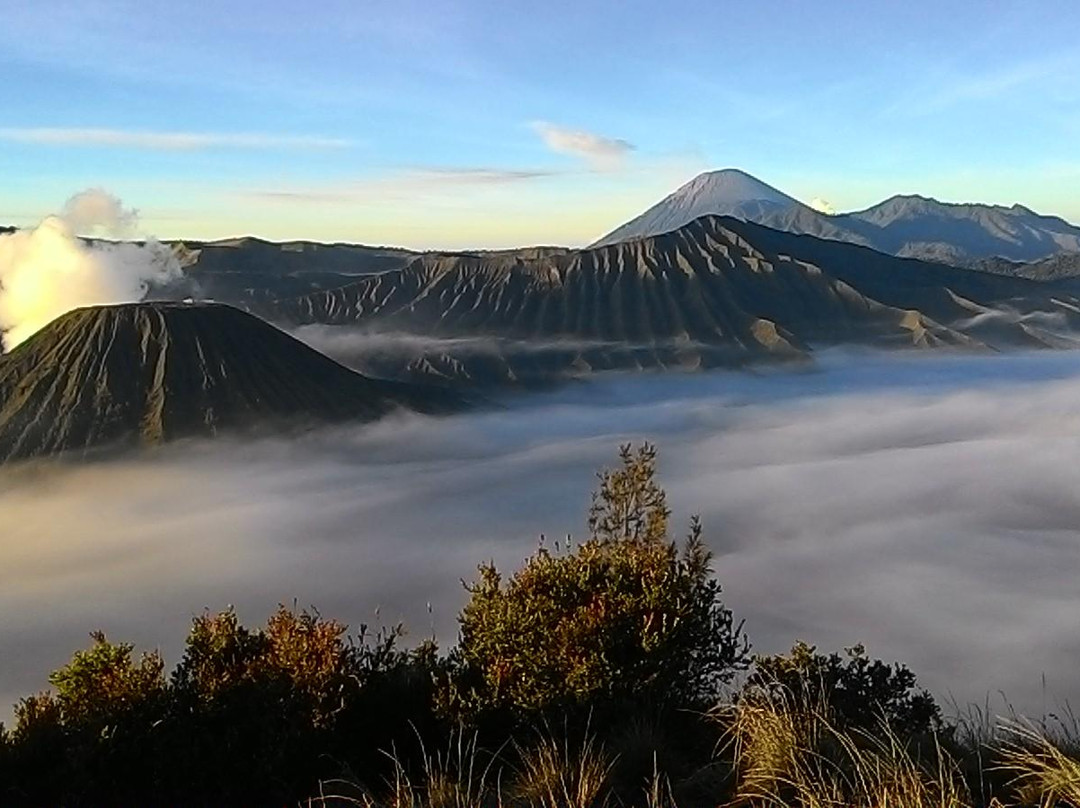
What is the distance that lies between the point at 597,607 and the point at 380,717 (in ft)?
6.23

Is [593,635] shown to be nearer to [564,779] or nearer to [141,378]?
[564,779]

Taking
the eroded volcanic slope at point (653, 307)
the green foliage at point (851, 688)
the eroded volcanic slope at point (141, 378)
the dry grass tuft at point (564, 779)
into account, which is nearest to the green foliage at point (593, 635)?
the green foliage at point (851, 688)

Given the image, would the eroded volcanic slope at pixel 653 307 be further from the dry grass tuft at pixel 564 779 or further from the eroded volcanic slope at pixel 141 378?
the dry grass tuft at pixel 564 779

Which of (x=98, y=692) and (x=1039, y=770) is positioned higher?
(x=1039, y=770)

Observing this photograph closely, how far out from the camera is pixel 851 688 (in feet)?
30.1

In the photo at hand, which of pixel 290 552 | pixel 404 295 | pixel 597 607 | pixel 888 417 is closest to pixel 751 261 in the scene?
pixel 888 417

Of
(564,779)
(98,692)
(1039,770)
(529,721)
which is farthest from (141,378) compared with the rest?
(1039,770)

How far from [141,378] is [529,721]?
91.1 metres

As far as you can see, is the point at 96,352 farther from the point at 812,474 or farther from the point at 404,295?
the point at 404,295

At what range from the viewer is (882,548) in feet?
284

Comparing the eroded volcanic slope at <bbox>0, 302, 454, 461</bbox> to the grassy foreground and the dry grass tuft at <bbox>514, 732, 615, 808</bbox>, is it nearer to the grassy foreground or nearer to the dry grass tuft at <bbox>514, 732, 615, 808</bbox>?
the grassy foreground

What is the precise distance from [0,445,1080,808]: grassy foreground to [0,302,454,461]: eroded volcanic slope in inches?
3469

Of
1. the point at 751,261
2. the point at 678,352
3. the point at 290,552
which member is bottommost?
the point at 290,552

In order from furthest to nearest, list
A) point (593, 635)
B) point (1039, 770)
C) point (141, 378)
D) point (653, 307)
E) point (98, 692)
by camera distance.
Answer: point (653, 307) → point (141, 378) → point (593, 635) → point (98, 692) → point (1039, 770)
